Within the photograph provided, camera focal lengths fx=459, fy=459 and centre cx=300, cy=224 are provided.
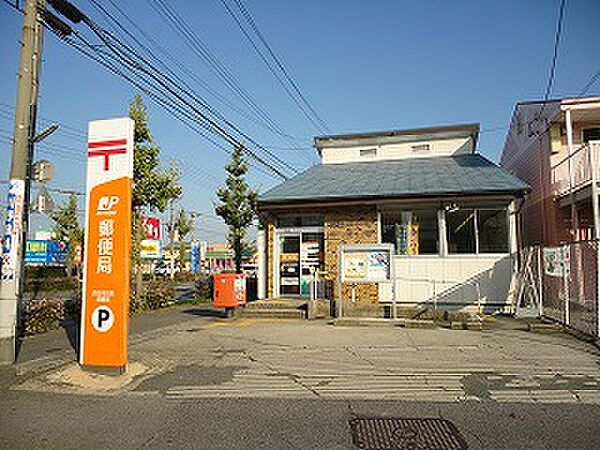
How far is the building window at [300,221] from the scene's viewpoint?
15.4 metres

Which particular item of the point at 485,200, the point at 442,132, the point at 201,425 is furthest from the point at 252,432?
the point at 442,132

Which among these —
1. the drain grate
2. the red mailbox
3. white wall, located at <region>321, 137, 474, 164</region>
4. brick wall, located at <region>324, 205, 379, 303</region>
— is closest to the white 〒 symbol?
the drain grate

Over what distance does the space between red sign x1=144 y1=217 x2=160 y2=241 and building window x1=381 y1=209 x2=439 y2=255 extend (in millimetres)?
9829

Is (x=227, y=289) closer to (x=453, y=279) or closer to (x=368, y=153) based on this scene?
(x=453, y=279)

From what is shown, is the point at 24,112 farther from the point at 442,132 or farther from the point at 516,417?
the point at 442,132

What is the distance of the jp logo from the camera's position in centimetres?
696

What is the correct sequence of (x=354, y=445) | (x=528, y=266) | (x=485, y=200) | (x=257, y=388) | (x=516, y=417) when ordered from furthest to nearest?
(x=485, y=200)
(x=528, y=266)
(x=257, y=388)
(x=516, y=417)
(x=354, y=445)

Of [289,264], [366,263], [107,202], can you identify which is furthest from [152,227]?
[107,202]

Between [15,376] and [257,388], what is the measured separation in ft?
12.4

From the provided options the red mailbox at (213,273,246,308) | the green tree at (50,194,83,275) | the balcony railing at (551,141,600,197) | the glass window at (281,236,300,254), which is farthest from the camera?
the green tree at (50,194,83,275)

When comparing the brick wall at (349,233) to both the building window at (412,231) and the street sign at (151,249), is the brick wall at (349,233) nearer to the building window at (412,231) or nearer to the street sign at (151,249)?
the building window at (412,231)

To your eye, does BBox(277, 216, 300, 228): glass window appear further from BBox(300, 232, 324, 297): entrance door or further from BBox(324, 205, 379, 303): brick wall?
BBox(324, 205, 379, 303): brick wall

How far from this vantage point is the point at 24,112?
789 cm

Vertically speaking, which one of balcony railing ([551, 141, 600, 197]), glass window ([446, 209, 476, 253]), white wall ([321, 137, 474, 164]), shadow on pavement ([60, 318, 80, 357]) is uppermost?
white wall ([321, 137, 474, 164])
